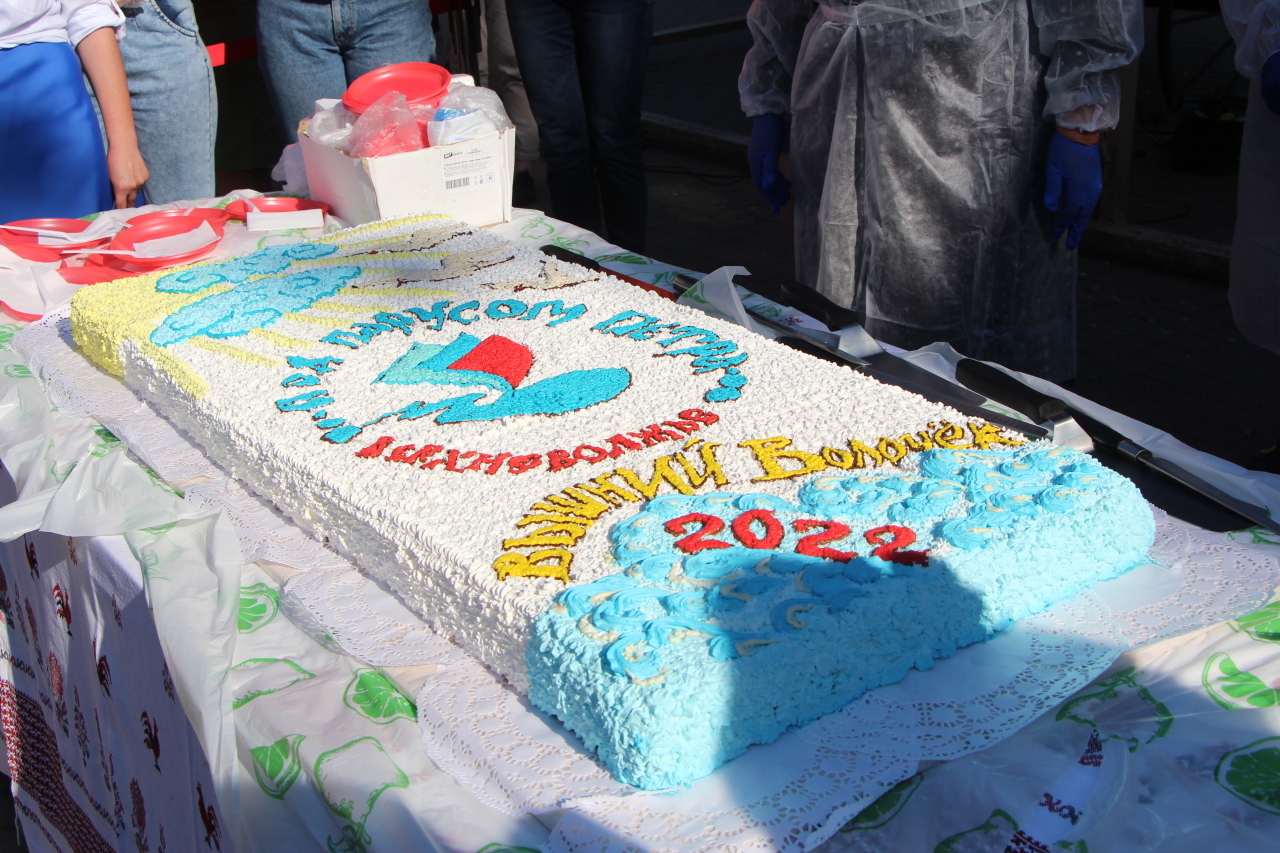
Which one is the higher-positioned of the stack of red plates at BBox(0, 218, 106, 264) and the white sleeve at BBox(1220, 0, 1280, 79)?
the white sleeve at BBox(1220, 0, 1280, 79)

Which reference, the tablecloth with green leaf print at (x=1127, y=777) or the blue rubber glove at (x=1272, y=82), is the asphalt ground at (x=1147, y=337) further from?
the tablecloth with green leaf print at (x=1127, y=777)

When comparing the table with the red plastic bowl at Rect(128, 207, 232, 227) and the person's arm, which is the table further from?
the person's arm

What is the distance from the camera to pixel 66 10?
91.2 inches

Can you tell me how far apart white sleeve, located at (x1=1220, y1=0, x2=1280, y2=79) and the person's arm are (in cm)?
261

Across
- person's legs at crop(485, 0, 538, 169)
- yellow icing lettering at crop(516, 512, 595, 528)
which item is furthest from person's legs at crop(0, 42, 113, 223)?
person's legs at crop(485, 0, 538, 169)

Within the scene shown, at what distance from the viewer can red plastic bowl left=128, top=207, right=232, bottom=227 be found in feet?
7.04

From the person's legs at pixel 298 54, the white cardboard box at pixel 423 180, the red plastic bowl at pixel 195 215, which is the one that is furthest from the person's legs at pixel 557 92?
the red plastic bowl at pixel 195 215

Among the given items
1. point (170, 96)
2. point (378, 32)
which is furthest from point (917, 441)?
point (170, 96)

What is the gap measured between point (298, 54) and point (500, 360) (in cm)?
157

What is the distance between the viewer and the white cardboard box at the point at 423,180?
2.09 meters

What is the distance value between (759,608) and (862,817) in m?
0.18

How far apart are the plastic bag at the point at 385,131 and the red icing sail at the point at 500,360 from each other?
31.9 inches

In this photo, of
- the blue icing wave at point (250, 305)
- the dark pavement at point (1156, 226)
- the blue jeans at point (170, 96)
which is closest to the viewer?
the blue icing wave at point (250, 305)

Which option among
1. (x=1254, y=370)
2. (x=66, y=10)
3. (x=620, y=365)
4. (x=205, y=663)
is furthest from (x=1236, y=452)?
(x=66, y=10)
